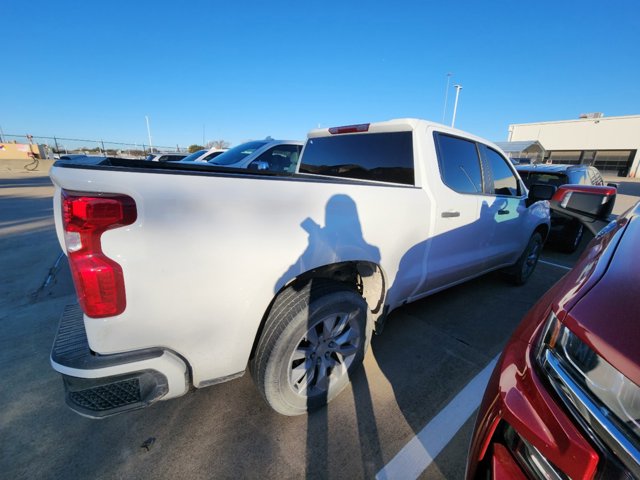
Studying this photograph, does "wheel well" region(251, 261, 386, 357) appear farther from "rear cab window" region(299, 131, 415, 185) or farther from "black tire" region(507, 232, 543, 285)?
"black tire" region(507, 232, 543, 285)

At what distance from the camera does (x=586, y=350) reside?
91 cm

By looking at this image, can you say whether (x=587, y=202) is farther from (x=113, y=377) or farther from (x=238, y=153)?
(x=238, y=153)

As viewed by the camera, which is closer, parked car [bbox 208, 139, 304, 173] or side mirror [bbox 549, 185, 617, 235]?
side mirror [bbox 549, 185, 617, 235]

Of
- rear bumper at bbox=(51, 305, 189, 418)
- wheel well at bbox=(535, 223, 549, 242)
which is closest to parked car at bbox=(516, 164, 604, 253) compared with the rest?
wheel well at bbox=(535, 223, 549, 242)

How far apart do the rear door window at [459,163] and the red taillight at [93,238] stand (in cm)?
242

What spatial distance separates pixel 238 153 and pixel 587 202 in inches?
252

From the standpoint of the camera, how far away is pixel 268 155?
22.2 ft

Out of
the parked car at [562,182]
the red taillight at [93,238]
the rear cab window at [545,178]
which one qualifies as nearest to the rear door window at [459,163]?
the red taillight at [93,238]

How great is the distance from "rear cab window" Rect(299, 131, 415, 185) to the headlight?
1769 mm

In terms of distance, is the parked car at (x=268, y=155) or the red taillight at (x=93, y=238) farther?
the parked car at (x=268, y=155)

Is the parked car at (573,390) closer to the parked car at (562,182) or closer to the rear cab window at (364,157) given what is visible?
the rear cab window at (364,157)

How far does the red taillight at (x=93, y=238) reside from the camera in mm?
1208

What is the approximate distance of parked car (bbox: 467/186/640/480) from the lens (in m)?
0.78

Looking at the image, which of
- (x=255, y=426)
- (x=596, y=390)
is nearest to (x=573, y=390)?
(x=596, y=390)
